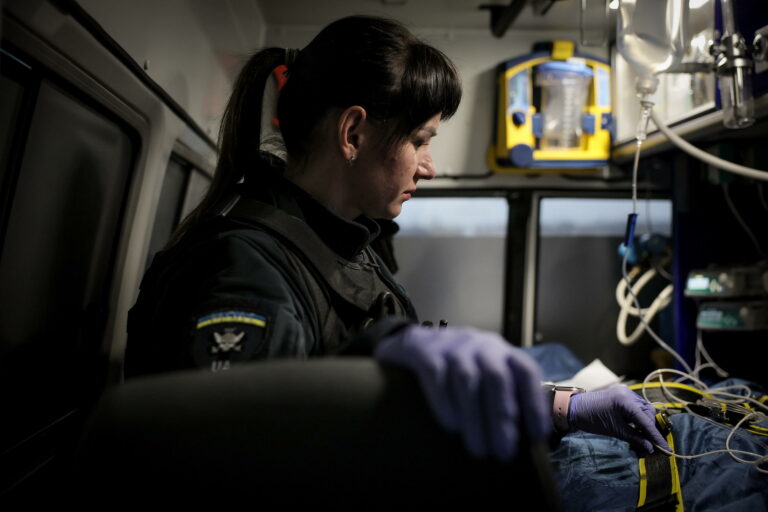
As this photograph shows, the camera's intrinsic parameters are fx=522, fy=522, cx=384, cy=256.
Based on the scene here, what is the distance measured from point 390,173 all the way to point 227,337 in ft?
2.11

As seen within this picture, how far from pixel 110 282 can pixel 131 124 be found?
54cm

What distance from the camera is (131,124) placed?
173cm

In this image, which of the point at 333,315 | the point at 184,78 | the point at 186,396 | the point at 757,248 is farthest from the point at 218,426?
the point at 757,248

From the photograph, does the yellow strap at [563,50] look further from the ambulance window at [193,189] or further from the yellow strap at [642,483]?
the yellow strap at [642,483]

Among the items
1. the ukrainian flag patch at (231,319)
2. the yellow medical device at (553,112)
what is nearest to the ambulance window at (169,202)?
the ukrainian flag patch at (231,319)

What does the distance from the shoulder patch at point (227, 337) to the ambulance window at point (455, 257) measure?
8.35 ft

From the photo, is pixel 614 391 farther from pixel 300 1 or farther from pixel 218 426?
pixel 300 1

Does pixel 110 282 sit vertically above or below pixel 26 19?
below

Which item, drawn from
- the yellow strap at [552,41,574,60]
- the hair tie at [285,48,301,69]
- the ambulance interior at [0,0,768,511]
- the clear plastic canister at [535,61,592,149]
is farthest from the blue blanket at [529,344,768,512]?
the yellow strap at [552,41,574,60]

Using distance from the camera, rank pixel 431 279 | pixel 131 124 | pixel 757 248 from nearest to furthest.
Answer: pixel 131 124 < pixel 757 248 < pixel 431 279

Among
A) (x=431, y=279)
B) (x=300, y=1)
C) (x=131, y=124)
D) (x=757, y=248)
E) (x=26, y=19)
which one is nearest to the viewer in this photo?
(x=26, y=19)

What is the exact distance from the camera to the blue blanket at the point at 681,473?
50.6 inches

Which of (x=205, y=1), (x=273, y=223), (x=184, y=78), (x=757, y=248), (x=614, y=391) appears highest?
(x=205, y=1)

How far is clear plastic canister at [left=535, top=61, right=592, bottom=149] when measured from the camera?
303 centimetres
